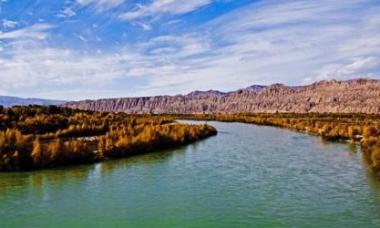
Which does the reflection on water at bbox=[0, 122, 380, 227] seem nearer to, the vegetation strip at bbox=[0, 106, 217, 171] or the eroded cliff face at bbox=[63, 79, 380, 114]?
the vegetation strip at bbox=[0, 106, 217, 171]

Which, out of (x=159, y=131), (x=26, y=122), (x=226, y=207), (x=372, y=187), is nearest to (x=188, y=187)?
(x=226, y=207)

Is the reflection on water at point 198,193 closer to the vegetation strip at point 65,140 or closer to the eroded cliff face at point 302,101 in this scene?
the vegetation strip at point 65,140

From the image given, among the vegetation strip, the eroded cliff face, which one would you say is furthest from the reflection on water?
the eroded cliff face

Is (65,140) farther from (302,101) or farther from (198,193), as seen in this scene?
(302,101)

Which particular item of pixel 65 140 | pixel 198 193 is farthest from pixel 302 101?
pixel 198 193

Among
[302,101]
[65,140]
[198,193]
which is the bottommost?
[198,193]
